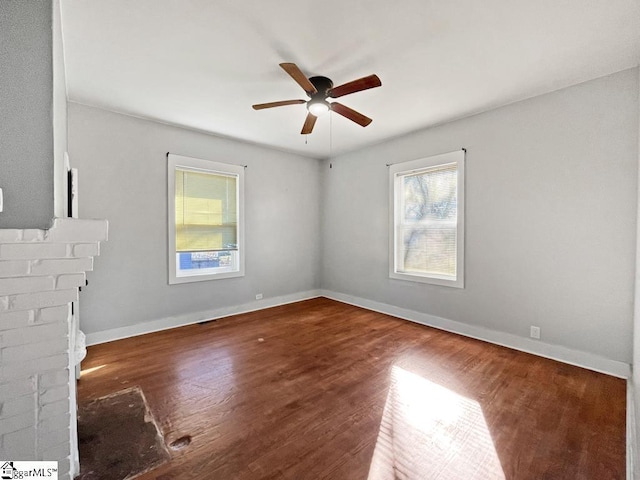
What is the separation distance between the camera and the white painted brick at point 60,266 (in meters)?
1.16

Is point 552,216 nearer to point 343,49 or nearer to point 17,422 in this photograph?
point 343,49

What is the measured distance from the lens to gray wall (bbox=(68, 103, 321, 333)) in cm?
319

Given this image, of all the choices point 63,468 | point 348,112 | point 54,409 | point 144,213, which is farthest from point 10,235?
point 144,213

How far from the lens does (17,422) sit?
3.73ft

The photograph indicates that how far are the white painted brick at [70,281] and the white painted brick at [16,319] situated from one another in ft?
0.43

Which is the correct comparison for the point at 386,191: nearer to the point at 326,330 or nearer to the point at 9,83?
the point at 326,330

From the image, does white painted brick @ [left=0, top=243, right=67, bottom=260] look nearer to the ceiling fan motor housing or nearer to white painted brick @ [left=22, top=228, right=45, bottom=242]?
white painted brick @ [left=22, top=228, right=45, bottom=242]

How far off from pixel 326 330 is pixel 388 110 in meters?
2.82

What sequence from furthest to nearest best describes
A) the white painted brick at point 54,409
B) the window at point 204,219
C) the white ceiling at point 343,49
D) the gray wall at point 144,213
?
1. the window at point 204,219
2. the gray wall at point 144,213
3. the white ceiling at point 343,49
4. the white painted brick at point 54,409

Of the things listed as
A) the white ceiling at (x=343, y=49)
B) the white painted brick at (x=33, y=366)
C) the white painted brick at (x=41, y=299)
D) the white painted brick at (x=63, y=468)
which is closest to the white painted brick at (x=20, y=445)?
the white painted brick at (x=63, y=468)

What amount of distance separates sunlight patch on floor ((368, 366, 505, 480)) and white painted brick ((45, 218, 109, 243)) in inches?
71.9

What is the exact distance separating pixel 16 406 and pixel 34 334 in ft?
0.95

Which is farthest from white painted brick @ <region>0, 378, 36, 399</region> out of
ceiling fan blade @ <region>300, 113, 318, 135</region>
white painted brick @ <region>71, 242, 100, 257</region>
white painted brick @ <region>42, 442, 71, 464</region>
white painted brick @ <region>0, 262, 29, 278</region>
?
ceiling fan blade @ <region>300, 113, 318, 135</region>

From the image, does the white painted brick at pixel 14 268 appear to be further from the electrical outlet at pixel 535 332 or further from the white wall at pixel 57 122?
the electrical outlet at pixel 535 332
